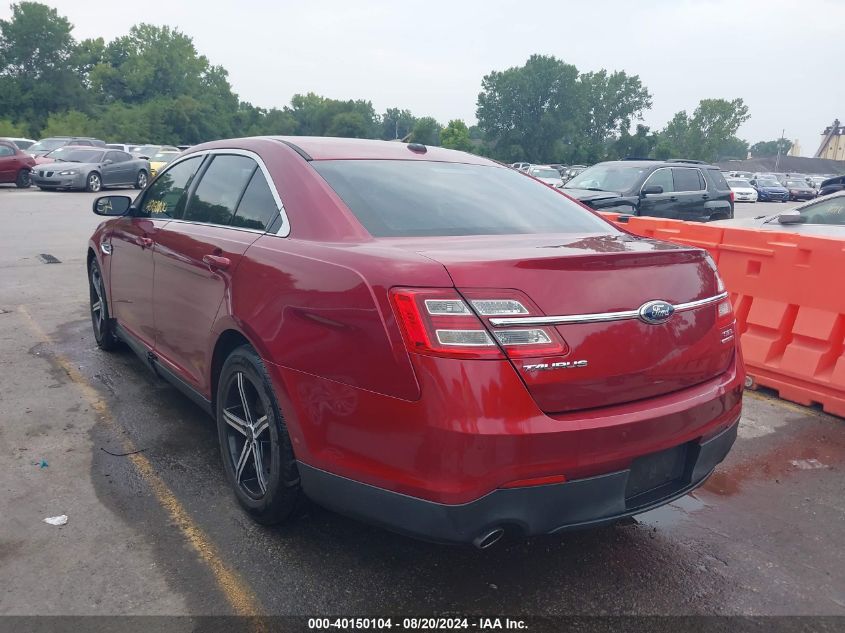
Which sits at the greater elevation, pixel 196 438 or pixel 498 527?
pixel 498 527

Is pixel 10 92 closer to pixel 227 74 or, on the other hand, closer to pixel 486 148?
pixel 227 74

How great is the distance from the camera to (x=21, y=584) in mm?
2596

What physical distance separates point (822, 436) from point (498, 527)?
3.19 meters

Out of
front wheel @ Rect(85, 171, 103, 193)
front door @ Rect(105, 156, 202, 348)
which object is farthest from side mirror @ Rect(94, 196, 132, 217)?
front wheel @ Rect(85, 171, 103, 193)

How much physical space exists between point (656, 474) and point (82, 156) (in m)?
24.1

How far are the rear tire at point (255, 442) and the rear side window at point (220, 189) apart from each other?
874 mm

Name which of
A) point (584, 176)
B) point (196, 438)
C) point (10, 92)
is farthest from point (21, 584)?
point (10, 92)

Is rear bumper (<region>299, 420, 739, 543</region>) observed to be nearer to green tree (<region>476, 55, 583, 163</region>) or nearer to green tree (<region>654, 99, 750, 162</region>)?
green tree (<region>476, 55, 583, 163</region>)

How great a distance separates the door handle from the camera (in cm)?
316

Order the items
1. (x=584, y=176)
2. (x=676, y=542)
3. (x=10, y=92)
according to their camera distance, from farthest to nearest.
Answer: (x=10, y=92) < (x=584, y=176) < (x=676, y=542)

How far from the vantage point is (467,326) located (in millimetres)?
2141

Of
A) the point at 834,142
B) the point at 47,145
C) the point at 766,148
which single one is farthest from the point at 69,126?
the point at 766,148

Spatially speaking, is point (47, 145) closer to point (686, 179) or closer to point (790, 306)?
point (686, 179)

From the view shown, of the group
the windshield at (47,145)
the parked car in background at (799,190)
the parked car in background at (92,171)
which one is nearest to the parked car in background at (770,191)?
the parked car in background at (799,190)
